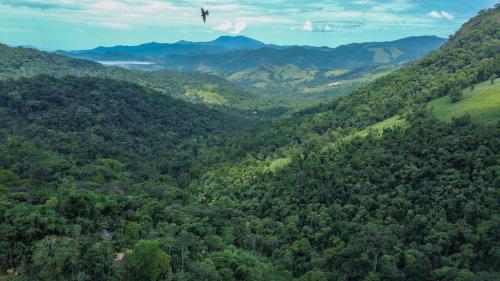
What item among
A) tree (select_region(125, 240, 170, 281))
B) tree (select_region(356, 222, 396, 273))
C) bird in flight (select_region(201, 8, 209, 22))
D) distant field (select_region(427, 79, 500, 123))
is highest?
bird in flight (select_region(201, 8, 209, 22))

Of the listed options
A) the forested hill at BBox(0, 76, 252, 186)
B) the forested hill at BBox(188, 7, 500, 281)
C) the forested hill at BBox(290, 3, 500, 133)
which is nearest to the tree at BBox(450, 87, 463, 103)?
the forested hill at BBox(188, 7, 500, 281)

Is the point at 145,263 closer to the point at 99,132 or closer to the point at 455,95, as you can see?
the point at 455,95

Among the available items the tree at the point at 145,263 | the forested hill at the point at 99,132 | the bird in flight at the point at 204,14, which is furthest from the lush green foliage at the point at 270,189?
the bird in flight at the point at 204,14

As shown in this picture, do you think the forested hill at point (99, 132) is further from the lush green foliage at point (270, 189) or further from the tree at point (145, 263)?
the tree at point (145, 263)

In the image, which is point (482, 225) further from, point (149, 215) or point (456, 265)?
point (149, 215)

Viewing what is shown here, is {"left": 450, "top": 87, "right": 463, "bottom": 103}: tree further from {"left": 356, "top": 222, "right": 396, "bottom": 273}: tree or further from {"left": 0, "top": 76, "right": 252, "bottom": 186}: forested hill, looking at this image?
{"left": 0, "top": 76, "right": 252, "bottom": 186}: forested hill

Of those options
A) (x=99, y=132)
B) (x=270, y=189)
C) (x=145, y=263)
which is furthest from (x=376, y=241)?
(x=99, y=132)

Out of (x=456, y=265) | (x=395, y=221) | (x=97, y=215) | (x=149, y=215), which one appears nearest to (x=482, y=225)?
(x=456, y=265)
